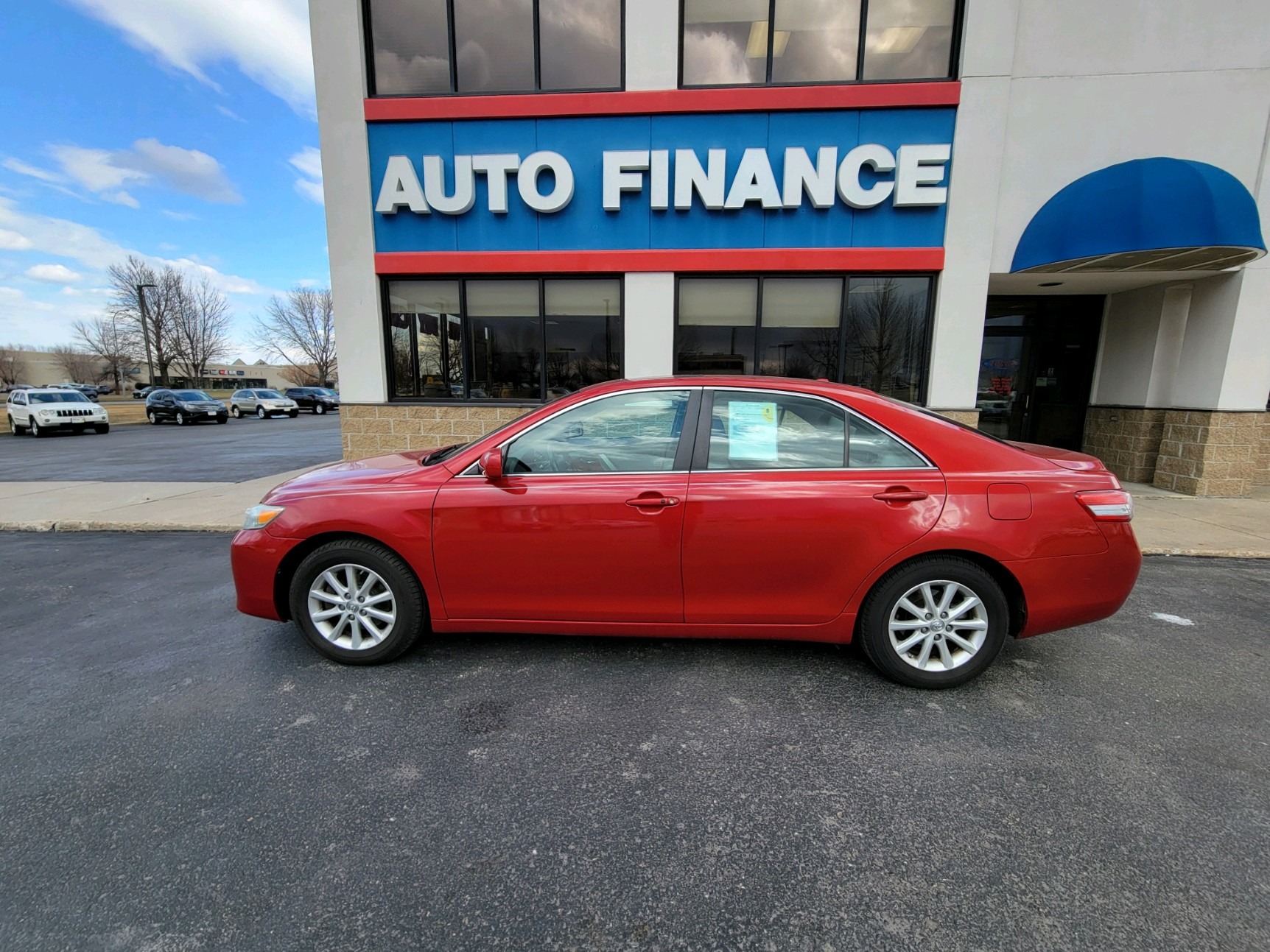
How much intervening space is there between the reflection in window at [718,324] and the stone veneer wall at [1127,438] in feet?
20.4

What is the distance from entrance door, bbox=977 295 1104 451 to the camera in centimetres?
946

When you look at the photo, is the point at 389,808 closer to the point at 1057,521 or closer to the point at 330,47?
the point at 1057,521

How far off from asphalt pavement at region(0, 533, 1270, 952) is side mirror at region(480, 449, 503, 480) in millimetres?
1148

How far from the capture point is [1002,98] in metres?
7.14

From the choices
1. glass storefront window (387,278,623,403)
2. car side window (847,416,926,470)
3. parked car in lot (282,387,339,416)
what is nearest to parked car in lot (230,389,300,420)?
parked car in lot (282,387,339,416)

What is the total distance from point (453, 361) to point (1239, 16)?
11295mm

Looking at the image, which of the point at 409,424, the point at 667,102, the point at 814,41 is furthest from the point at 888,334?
the point at 409,424

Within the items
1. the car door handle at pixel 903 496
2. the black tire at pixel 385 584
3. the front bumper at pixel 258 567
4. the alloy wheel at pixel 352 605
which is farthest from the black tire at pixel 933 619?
the front bumper at pixel 258 567

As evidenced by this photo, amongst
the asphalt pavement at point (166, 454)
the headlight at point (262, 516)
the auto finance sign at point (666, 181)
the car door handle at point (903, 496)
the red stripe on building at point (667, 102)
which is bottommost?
the asphalt pavement at point (166, 454)

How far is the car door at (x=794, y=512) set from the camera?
286 centimetres

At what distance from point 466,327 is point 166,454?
36.9ft

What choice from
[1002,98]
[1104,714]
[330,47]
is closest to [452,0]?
[330,47]

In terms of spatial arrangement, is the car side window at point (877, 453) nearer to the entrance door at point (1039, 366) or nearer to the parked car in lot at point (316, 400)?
the entrance door at point (1039, 366)

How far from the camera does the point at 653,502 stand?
9.52ft
